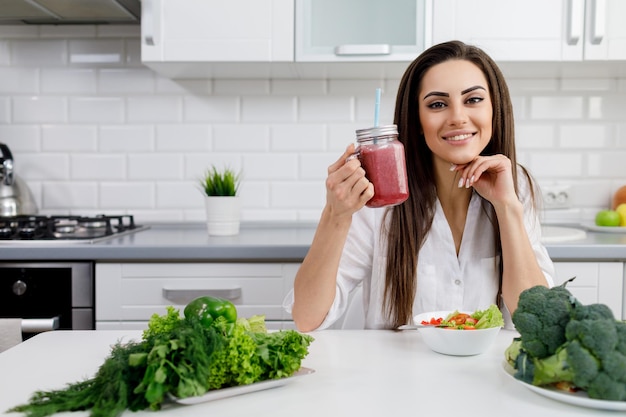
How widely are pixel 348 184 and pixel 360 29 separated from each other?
4.42 feet

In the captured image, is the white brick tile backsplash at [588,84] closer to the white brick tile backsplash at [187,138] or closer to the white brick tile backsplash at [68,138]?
the white brick tile backsplash at [187,138]

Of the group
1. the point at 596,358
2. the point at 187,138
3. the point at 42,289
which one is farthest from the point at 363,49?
the point at 596,358

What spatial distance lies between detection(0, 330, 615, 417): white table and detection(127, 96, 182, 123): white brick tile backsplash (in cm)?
166

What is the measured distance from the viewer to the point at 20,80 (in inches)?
111

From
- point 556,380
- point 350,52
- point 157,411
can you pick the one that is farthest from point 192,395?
point 350,52

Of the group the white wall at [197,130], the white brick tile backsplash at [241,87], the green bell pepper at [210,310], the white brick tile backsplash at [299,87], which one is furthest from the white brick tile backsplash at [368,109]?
the green bell pepper at [210,310]

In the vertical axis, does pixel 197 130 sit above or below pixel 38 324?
above

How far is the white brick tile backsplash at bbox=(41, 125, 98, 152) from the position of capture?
2.82 metres

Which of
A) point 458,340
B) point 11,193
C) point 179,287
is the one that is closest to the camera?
point 458,340

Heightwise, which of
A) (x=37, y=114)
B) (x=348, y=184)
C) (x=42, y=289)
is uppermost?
(x=37, y=114)

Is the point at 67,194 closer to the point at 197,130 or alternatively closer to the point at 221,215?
the point at 197,130

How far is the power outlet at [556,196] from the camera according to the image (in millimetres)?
2785

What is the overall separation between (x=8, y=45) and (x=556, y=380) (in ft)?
8.81

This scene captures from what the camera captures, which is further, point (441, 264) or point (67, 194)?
point (67, 194)
